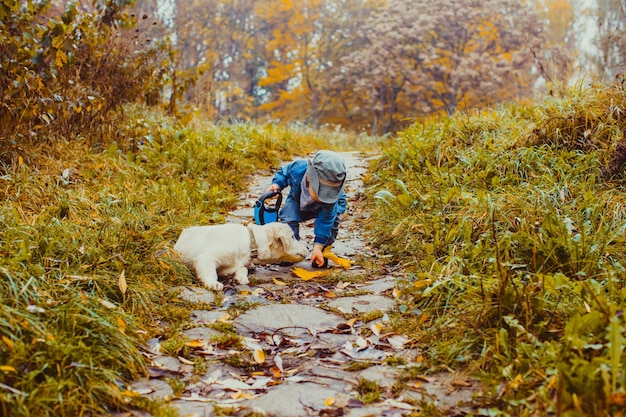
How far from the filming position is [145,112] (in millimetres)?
7844

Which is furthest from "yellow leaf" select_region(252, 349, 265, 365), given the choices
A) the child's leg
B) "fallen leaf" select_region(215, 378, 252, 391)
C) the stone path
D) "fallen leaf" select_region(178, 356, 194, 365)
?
the child's leg

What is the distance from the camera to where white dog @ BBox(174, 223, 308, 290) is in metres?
3.92

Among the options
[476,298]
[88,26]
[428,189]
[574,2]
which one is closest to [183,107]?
[88,26]

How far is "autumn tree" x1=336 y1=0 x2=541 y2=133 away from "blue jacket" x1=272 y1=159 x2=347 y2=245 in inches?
587

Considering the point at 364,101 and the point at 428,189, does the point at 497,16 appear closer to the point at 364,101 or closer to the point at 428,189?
the point at 364,101

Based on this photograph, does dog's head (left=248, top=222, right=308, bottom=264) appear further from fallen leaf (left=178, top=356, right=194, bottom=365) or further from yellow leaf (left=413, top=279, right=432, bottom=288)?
fallen leaf (left=178, top=356, right=194, bottom=365)

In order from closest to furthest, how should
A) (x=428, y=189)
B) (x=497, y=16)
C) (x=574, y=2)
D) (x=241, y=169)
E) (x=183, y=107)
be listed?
1. (x=428, y=189)
2. (x=241, y=169)
3. (x=183, y=107)
4. (x=497, y=16)
5. (x=574, y=2)

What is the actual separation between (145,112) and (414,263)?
17.2 ft

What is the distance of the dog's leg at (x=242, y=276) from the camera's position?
4.11 m

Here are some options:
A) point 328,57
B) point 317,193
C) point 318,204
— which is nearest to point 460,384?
point 317,193

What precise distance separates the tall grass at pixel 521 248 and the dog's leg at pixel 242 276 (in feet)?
4.10

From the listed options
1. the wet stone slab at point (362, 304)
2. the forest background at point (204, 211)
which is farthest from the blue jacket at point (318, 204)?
the wet stone slab at point (362, 304)

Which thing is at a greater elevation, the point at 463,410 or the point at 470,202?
the point at 470,202

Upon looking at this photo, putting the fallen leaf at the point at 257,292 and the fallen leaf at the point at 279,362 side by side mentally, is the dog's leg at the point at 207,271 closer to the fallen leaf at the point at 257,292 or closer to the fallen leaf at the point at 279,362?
the fallen leaf at the point at 257,292
